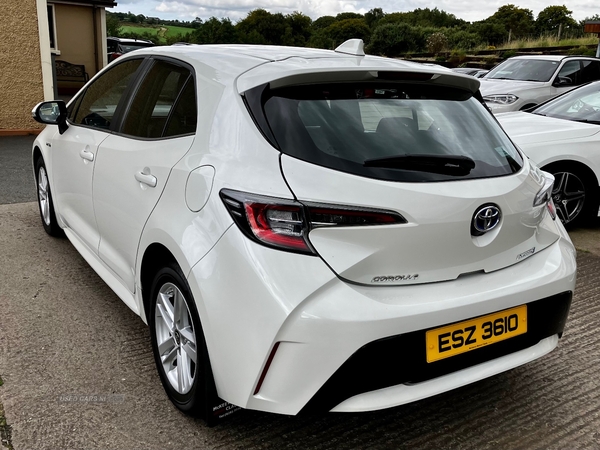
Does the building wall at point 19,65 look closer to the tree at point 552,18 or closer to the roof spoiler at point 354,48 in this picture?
the roof spoiler at point 354,48

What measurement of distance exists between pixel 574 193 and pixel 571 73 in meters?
7.67

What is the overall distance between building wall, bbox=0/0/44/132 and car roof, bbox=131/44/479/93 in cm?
853

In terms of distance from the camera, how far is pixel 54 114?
4129mm

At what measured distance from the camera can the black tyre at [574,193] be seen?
5.34 metres

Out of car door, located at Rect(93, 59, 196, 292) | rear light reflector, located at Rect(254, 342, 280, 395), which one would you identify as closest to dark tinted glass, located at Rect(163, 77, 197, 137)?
car door, located at Rect(93, 59, 196, 292)

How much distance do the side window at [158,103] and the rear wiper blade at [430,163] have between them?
888 mm

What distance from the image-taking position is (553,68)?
11.7 m

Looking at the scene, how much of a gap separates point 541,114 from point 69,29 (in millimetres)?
17642

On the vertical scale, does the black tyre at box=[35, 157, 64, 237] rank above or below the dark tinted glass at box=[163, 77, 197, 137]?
below

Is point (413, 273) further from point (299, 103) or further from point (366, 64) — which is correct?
point (366, 64)

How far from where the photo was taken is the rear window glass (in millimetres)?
2154

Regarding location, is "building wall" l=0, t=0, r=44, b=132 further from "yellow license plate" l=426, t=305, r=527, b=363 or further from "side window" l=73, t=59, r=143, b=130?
"yellow license plate" l=426, t=305, r=527, b=363

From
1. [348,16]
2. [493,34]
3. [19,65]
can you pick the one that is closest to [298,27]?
[348,16]

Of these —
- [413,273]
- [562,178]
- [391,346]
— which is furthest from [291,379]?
[562,178]
